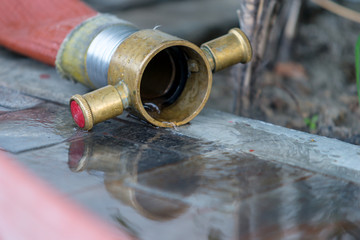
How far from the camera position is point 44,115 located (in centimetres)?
213

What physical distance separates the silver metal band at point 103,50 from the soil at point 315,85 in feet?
2.87

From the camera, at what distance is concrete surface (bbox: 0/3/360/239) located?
1342 mm

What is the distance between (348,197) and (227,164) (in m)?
0.39

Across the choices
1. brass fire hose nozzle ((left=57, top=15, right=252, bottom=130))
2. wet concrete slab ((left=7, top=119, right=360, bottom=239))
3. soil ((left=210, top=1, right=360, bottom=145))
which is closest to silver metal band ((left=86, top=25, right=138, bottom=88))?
brass fire hose nozzle ((left=57, top=15, right=252, bottom=130))

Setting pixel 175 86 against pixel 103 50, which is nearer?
pixel 103 50

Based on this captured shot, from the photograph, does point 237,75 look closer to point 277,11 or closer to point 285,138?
point 277,11

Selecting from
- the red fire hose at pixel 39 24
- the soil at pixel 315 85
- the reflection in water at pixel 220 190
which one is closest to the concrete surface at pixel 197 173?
the reflection in water at pixel 220 190

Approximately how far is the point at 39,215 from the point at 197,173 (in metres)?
0.51

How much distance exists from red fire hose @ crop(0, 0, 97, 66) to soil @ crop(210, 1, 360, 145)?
3.27 feet

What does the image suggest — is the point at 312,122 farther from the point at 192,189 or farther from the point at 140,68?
the point at 192,189

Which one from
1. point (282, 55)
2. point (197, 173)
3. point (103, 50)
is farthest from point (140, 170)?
point (282, 55)

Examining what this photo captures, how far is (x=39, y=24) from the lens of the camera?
109 inches

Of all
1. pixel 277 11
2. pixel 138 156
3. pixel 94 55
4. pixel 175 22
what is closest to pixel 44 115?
pixel 94 55

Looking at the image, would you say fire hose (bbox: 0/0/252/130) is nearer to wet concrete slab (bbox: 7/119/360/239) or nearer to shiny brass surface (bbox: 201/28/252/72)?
shiny brass surface (bbox: 201/28/252/72)
